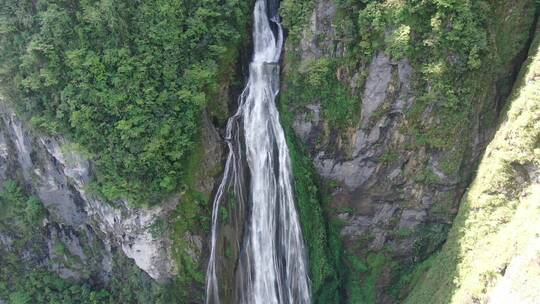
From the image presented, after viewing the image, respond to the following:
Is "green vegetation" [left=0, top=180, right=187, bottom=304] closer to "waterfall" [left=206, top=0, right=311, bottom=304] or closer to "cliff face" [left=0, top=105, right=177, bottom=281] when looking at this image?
"cliff face" [left=0, top=105, right=177, bottom=281]

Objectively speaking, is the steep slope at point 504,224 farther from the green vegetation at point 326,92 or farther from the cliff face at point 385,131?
the green vegetation at point 326,92

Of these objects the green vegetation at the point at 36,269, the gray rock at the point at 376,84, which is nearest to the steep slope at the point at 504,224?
the gray rock at the point at 376,84


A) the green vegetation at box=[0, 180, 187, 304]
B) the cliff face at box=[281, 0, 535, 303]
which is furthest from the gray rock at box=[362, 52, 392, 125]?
the green vegetation at box=[0, 180, 187, 304]

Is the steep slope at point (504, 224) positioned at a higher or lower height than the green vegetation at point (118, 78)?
lower

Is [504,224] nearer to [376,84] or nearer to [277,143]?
[376,84]

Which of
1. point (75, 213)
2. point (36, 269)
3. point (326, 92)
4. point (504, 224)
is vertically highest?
point (326, 92)

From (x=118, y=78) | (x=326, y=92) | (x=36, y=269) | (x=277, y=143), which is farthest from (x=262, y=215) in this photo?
(x=36, y=269)

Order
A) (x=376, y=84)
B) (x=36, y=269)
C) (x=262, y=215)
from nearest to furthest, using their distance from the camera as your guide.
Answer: (x=376, y=84)
(x=262, y=215)
(x=36, y=269)
